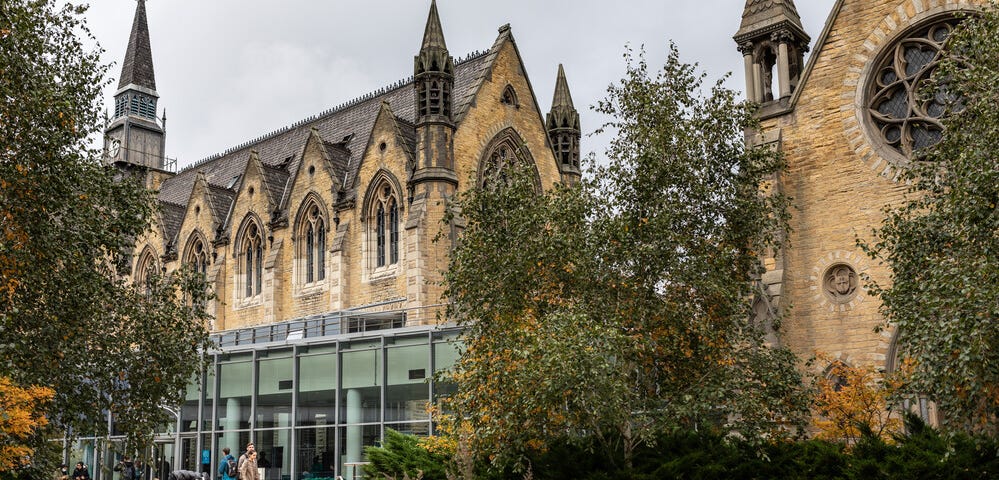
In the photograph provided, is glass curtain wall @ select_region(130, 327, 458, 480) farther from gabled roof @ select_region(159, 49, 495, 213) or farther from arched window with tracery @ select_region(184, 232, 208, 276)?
arched window with tracery @ select_region(184, 232, 208, 276)

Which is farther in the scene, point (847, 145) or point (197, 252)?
point (197, 252)

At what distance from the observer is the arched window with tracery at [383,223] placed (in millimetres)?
40000

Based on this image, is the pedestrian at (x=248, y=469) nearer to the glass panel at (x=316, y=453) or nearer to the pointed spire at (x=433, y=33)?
the glass panel at (x=316, y=453)

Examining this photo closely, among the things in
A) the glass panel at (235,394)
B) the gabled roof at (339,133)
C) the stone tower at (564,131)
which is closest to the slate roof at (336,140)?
the gabled roof at (339,133)

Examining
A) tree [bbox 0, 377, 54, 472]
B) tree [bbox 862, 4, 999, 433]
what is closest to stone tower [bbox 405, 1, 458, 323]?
tree [bbox 0, 377, 54, 472]

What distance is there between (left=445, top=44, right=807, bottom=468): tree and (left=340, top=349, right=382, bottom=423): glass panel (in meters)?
11.3

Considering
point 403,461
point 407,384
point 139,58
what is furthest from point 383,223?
point 139,58

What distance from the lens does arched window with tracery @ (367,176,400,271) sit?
40.0m

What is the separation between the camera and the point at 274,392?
33469mm

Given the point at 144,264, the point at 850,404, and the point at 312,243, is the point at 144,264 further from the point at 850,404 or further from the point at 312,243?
the point at 850,404

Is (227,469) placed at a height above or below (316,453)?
below

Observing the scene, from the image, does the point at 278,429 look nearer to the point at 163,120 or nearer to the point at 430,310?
the point at 430,310

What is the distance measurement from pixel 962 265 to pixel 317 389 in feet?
72.5

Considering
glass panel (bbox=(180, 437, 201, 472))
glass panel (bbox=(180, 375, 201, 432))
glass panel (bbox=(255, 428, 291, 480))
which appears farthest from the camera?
glass panel (bbox=(180, 375, 201, 432))
